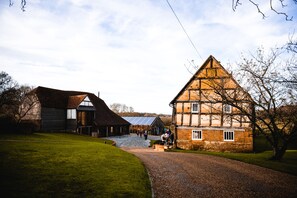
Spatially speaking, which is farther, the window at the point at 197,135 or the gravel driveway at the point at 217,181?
the window at the point at 197,135

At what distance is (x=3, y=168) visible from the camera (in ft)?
29.2

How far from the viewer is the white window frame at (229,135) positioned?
948 inches

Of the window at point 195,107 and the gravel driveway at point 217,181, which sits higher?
the window at point 195,107

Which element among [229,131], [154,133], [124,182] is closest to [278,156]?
[229,131]

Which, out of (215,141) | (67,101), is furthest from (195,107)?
(67,101)

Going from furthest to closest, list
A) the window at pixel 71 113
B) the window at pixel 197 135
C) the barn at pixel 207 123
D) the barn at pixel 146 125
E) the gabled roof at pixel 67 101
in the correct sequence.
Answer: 1. the barn at pixel 146 125
2. the window at pixel 71 113
3. the gabled roof at pixel 67 101
4. the window at pixel 197 135
5. the barn at pixel 207 123

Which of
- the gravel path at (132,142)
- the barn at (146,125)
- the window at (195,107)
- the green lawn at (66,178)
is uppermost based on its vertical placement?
the window at (195,107)

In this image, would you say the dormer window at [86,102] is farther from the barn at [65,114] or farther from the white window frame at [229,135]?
the white window frame at [229,135]

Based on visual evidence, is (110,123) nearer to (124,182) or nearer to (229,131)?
(229,131)

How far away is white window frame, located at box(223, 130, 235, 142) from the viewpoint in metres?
24.1

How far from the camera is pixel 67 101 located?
41.8 meters

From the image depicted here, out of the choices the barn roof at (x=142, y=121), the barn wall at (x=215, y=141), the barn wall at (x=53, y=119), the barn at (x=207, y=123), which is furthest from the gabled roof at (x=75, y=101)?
the barn wall at (x=215, y=141)

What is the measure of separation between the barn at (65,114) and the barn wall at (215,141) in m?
20.2

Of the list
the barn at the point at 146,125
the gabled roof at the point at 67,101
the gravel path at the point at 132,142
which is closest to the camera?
the gravel path at the point at 132,142
